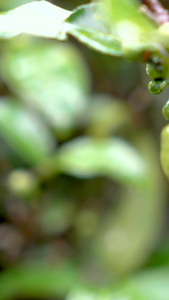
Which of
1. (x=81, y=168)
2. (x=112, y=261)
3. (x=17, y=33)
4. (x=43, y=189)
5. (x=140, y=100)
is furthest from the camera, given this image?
(x=140, y=100)

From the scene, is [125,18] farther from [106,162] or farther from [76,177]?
[76,177]

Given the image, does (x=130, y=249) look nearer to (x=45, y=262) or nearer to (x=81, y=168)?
(x=45, y=262)

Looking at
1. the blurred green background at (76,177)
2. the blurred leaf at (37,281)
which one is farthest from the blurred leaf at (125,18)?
the blurred leaf at (37,281)

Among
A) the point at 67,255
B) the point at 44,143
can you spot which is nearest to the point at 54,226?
the point at 67,255

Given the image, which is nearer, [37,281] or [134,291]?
[134,291]

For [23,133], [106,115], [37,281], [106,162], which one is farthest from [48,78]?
[37,281]

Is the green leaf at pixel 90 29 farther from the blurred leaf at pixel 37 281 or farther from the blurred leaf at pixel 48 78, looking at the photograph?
the blurred leaf at pixel 37 281
